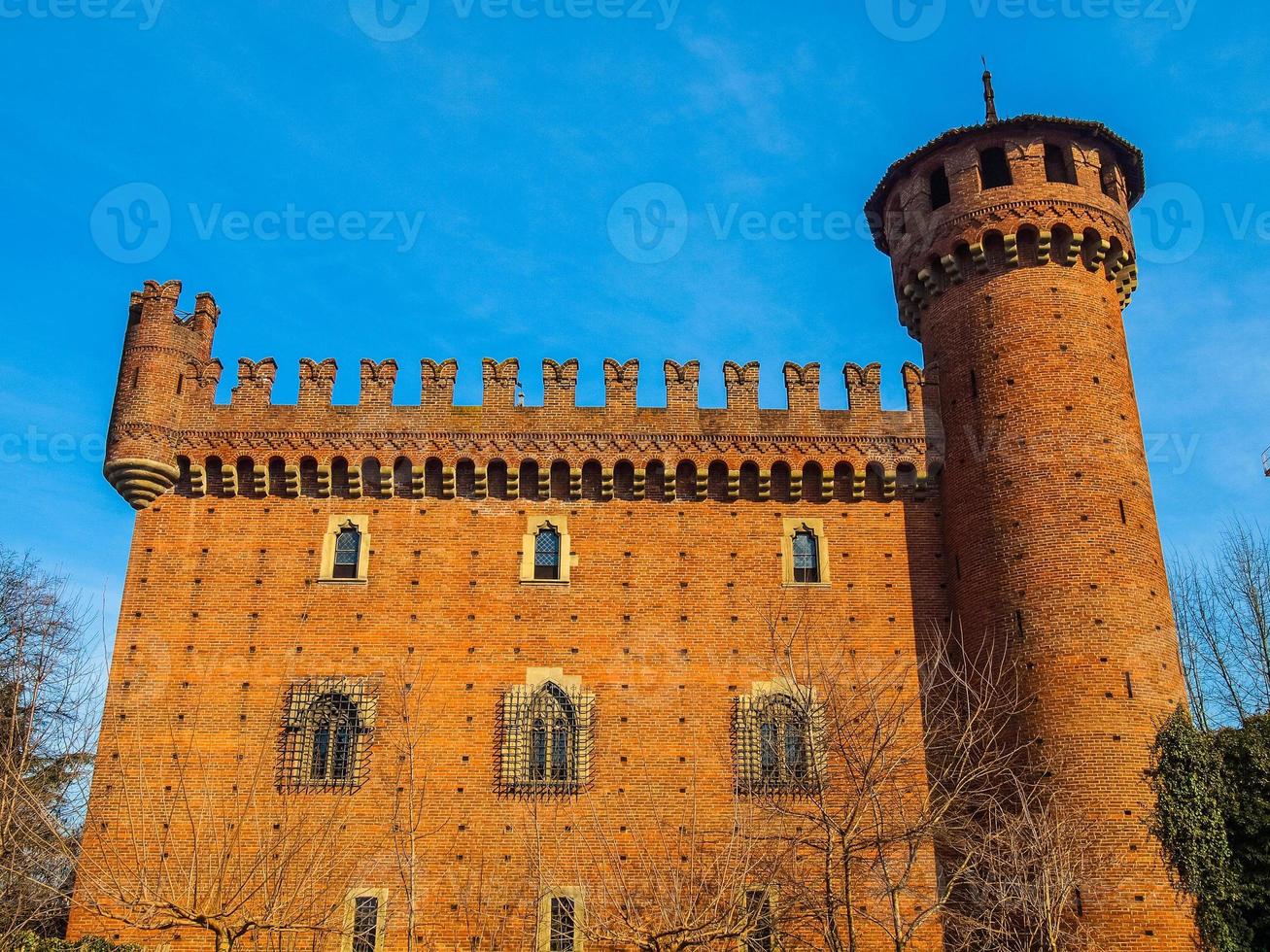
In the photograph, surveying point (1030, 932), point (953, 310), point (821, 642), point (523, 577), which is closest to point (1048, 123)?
point (953, 310)

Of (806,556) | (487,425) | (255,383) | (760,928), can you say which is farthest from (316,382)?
(760,928)

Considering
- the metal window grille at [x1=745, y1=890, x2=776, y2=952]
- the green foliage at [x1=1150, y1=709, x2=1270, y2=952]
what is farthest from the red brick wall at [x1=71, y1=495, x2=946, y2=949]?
the green foliage at [x1=1150, y1=709, x2=1270, y2=952]

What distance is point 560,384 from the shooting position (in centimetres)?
2456

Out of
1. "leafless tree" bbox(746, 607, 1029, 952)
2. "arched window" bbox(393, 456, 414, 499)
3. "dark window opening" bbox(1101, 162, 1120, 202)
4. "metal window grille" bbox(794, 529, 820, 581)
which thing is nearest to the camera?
"leafless tree" bbox(746, 607, 1029, 952)

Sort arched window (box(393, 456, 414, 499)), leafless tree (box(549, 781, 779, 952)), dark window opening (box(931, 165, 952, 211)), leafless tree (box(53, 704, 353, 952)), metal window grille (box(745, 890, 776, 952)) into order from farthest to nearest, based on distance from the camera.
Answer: dark window opening (box(931, 165, 952, 211)) → arched window (box(393, 456, 414, 499)) → leafless tree (box(53, 704, 353, 952)) → leafless tree (box(549, 781, 779, 952)) → metal window grille (box(745, 890, 776, 952))

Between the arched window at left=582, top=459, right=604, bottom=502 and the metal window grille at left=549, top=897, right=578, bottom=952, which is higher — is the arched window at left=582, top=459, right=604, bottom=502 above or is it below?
above

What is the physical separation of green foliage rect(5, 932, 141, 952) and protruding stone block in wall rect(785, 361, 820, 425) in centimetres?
1618

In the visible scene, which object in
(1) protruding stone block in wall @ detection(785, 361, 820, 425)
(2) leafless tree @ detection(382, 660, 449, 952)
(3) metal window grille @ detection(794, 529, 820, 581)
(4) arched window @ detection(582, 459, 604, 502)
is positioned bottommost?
(2) leafless tree @ detection(382, 660, 449, 952)

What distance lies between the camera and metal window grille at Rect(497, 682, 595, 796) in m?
21.2

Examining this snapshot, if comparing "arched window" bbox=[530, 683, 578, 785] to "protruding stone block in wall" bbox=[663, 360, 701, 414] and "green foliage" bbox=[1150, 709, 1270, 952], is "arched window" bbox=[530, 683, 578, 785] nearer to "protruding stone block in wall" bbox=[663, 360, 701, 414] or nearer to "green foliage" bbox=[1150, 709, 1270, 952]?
"protruding stone block in wall" bbox=[663, 360, 701, 414]

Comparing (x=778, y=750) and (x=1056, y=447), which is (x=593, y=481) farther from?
(x=1056, y=447)

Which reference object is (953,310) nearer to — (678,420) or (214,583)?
(678,420)

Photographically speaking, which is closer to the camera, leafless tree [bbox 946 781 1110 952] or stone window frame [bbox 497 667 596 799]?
leafless tree [bbox 946 781 1110 952]

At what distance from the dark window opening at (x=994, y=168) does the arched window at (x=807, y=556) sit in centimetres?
898
